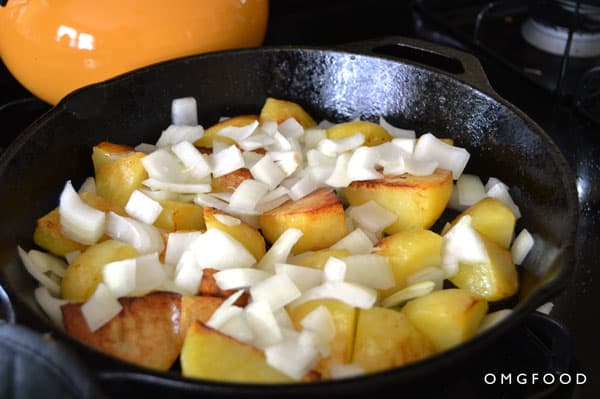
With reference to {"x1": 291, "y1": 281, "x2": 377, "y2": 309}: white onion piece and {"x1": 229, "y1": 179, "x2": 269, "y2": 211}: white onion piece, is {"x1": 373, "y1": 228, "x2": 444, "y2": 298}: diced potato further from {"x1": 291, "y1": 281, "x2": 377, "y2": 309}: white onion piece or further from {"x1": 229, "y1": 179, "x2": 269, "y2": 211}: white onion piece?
{"x1": 229, "y1": 179, "x2": 269, "y2": 211}: white onion piece

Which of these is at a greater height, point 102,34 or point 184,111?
point 102,34

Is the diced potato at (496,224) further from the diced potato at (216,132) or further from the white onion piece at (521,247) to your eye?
the diced potato at (216,132)

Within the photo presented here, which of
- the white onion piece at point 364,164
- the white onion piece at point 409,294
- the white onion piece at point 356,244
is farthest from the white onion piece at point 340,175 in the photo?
the white onion piece at point 409,294

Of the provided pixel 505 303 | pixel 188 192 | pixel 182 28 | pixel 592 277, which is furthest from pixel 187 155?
pixel 592 277

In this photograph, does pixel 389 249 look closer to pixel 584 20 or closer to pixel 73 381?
pixel 73 381

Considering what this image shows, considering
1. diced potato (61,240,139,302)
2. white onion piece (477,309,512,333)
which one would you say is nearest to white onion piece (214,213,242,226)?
diced potato (61,240,139,302)

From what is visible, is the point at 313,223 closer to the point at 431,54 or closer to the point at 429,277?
the point at 429,277

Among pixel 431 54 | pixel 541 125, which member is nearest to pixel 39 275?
pixel 431 54
